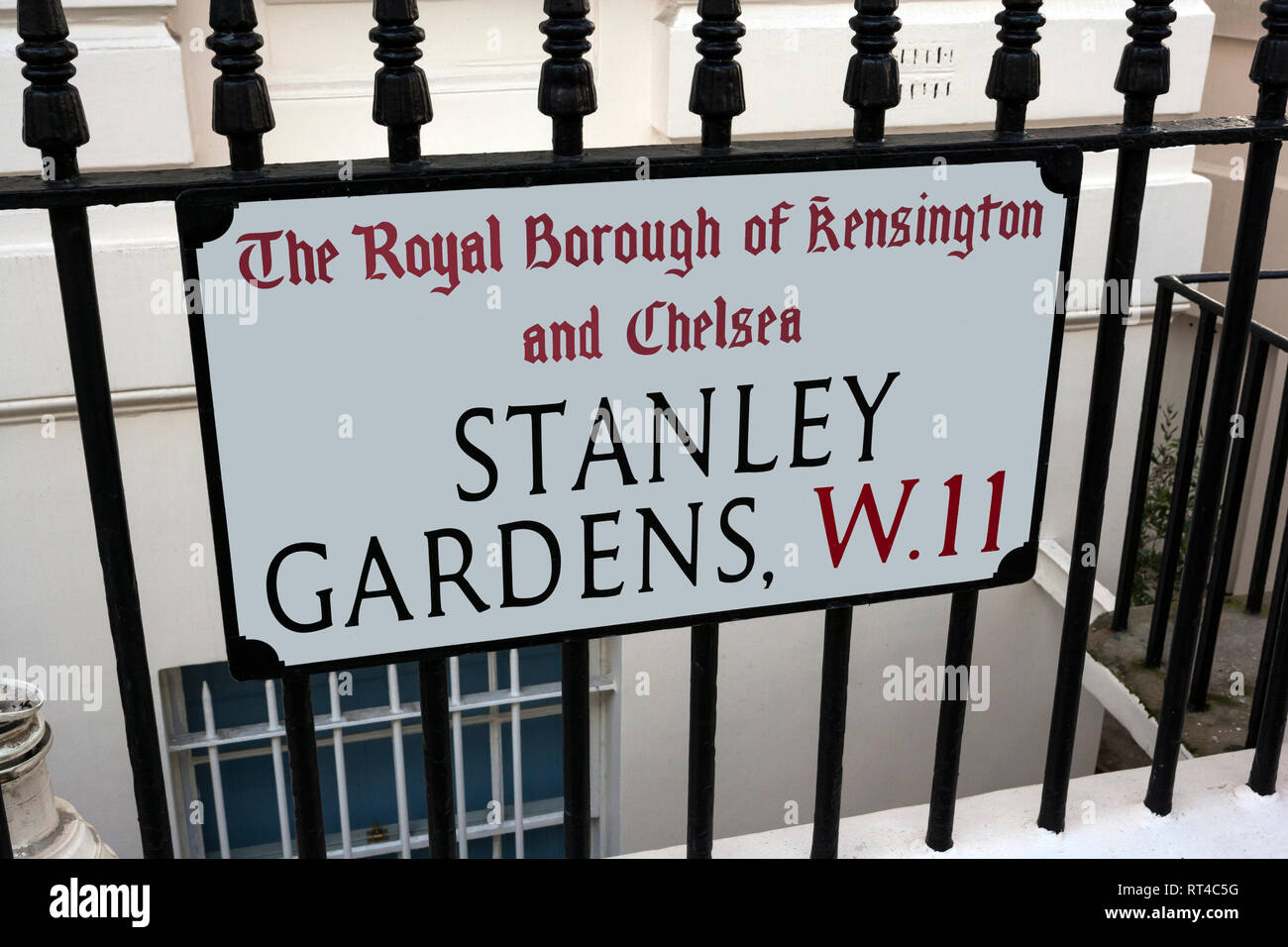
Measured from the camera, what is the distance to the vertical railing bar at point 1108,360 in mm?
1724

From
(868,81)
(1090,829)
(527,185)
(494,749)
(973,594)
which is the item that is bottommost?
(494,749)

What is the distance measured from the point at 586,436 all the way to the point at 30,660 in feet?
10.9

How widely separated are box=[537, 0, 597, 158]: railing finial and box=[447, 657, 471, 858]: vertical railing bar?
3139 mm

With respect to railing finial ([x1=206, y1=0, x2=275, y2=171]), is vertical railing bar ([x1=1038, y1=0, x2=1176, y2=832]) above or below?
below

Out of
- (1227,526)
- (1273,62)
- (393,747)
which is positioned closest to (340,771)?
(393,747)

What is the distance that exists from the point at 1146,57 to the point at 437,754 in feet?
4.62

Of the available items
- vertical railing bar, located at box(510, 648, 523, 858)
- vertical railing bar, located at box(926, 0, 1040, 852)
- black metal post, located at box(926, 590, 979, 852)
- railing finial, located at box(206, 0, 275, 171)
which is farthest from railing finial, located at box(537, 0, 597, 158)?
vertical railing bar, located at box(510, 648, 523, 858)

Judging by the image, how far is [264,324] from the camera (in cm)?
152

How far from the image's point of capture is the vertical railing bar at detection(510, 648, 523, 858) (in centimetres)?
482

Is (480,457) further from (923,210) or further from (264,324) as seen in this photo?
(923,210)

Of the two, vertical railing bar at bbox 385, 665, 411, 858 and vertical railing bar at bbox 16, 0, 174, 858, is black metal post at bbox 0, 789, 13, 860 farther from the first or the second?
vertical railing bar at bbox 385, 665, 411, 858

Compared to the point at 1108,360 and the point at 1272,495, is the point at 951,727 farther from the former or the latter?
the point at 1272,495

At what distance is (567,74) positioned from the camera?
154cm
